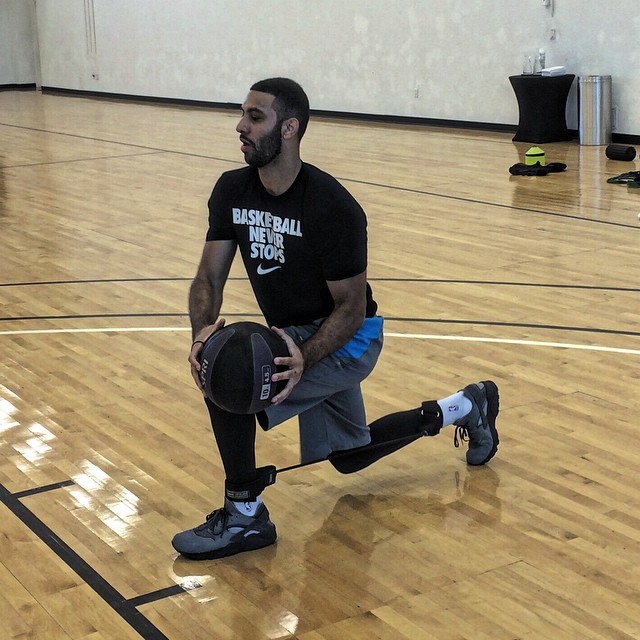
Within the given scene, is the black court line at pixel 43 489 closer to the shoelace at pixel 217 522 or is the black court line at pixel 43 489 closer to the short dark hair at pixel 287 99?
the shoelace at pixel 217 522

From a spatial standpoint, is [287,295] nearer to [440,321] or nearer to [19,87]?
[440,321]

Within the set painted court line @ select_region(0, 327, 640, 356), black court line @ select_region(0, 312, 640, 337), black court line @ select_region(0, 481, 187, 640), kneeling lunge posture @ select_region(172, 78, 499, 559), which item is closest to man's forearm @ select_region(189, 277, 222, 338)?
kneeling lunge posture @ select_region(172, 78, 499, 559)

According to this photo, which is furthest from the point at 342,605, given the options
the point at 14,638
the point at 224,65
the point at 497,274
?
the point at 224,65

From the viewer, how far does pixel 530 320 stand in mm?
5207

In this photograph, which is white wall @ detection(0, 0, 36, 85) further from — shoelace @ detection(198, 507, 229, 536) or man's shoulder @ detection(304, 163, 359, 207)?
shoelace @ detection(198, 507, 229, 536)

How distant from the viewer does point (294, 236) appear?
3064mm

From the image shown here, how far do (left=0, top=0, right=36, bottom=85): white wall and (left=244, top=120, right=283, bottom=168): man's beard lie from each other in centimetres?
2280

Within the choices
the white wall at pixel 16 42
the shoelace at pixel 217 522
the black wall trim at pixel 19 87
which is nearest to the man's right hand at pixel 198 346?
the shoelace at pixel 217 522

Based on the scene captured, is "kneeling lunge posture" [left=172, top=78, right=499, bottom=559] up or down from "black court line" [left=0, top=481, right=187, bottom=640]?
up

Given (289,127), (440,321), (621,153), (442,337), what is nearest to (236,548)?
(289,127)

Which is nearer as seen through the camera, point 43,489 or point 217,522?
point 217,522

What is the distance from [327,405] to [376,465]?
0.51 m

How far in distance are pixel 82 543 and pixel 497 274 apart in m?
3.67

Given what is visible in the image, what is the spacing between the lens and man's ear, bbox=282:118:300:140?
120 inches
